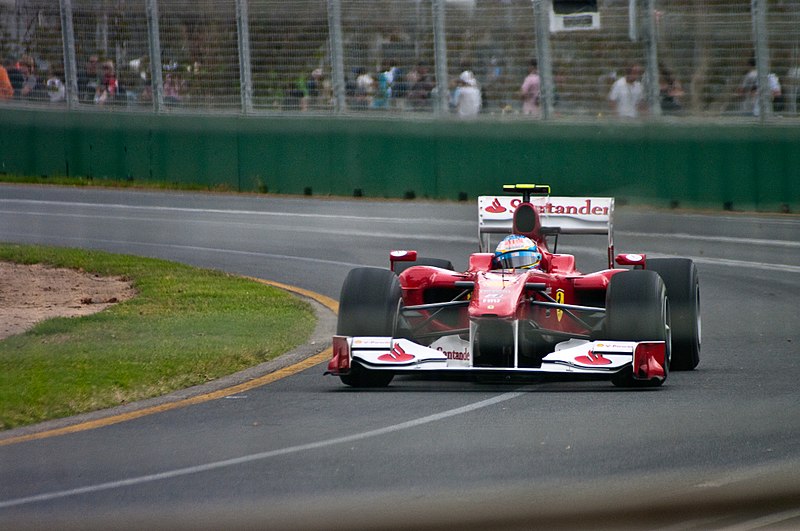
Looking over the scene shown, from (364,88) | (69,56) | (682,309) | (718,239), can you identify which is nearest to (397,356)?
(682,309)

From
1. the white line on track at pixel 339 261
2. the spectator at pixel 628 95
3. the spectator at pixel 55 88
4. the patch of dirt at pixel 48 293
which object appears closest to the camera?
the patch of dirt at pixel 48 293

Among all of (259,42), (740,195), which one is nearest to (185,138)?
(259,42)

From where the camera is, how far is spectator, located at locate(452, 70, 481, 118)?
2452 cm

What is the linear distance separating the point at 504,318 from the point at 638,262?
1.66m

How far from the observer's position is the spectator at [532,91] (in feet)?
78.6

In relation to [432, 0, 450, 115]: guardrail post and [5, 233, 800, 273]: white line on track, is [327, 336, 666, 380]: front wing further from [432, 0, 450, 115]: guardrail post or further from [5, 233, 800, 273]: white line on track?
[432, 0, 450, 115]: guardrail post

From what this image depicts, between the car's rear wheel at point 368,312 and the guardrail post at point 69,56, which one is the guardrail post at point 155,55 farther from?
the car's rear wheel at point 368,312

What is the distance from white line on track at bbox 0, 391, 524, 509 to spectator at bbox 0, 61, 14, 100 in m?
21.7

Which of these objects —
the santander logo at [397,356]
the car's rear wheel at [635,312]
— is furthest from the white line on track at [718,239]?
the santander logo at [397,356]

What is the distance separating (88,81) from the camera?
2759cm

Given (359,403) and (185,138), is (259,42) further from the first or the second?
(359,403)

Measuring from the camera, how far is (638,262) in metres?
10.0

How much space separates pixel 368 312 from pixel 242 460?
90.5 inches

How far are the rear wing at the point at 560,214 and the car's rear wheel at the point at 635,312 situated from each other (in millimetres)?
1499
